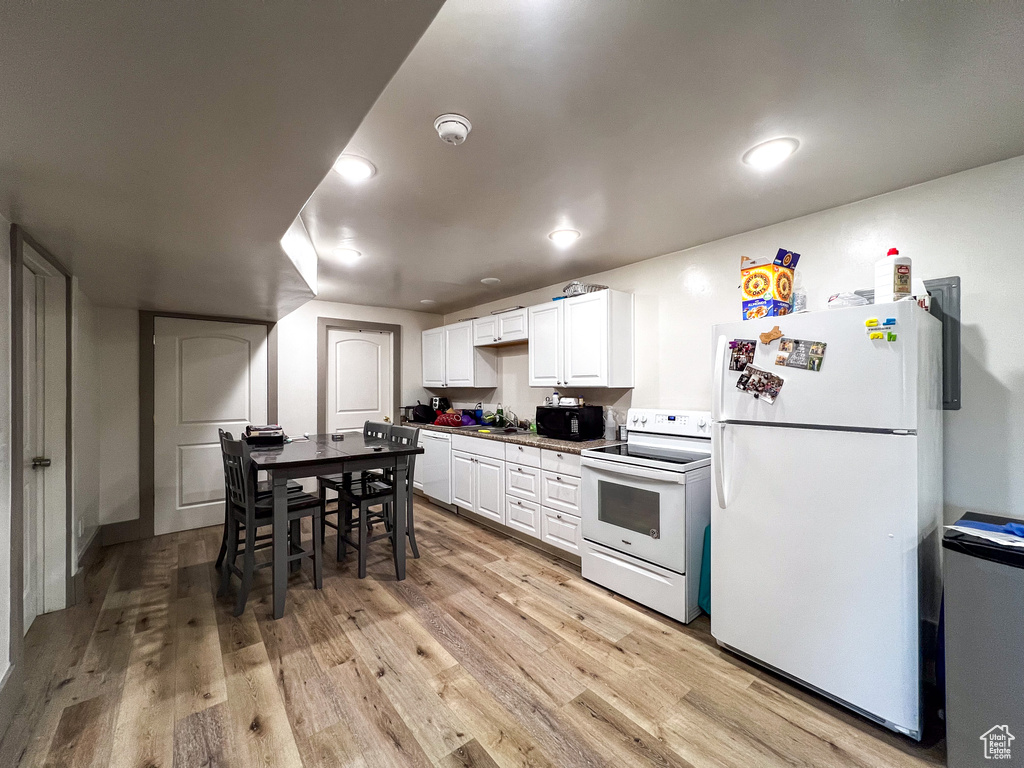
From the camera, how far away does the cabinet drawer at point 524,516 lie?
3416 mm

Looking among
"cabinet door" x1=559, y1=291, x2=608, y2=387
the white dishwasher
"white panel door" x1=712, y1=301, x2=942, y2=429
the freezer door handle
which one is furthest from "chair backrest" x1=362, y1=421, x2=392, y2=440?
"white panel door" x1=712, y1=301, x2=942, y2=429

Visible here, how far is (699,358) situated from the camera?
2.96m

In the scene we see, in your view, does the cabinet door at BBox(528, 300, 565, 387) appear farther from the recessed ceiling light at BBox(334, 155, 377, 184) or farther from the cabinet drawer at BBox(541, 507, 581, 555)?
the recessed ceiling light at BBox(334, 155, 377, 184)

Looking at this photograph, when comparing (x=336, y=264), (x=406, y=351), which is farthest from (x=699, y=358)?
(x=406, y=351)

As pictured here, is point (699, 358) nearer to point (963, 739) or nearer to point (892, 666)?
point (892, 666)

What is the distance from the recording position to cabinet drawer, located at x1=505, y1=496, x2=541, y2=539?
3416mm

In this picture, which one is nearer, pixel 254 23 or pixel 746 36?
pixel 254 23

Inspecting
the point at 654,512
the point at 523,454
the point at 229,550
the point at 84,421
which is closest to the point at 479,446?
the point at 523,454

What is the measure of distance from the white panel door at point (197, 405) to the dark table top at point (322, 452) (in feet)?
3.99

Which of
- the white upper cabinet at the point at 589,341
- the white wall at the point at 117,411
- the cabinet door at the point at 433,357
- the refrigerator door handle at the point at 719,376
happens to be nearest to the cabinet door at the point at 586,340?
the white upper cabinet at the point at 589,341

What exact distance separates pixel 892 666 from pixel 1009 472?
3.27ft

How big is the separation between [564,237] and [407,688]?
2.59 meters

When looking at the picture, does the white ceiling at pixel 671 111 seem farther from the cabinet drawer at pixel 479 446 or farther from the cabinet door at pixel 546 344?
the cabinet drawer at pixel 479 446

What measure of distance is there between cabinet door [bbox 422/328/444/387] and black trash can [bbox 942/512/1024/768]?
14.4 ft
